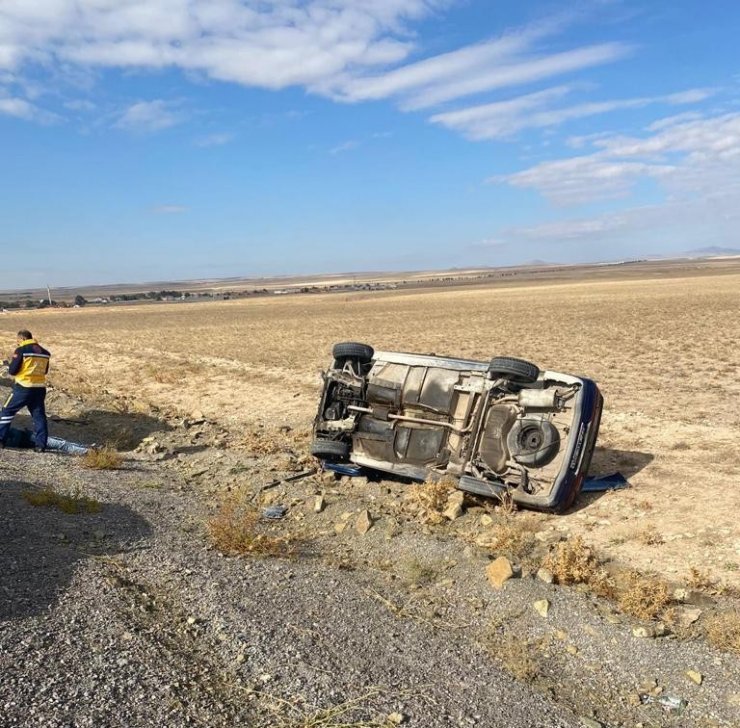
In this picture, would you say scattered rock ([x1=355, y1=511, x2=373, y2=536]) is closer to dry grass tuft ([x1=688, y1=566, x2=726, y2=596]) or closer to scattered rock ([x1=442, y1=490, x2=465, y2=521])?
scattered rock ([x1=442, y1=490, x2=465, y2=521])

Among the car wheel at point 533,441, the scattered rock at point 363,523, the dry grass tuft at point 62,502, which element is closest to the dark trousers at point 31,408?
the dry grass tuft at point 62,502

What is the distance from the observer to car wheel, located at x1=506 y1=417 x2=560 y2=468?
761 cm

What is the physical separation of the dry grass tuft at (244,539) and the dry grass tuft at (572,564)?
2.46m

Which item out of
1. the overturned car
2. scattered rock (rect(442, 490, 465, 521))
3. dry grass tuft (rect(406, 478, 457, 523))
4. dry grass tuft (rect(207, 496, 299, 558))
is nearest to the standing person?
the overturned car

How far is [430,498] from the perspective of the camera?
7.53 metres

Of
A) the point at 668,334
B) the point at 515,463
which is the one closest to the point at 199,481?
the point at 515,463

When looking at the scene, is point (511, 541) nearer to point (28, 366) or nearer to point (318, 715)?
point (318, 715)

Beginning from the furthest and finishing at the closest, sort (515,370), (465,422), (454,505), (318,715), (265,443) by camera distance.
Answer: (265,443) < (465,422) < (515,370) < (454,505) < (318,715)

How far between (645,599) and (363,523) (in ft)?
9.60

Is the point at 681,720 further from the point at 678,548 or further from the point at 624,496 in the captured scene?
the point at 624,496

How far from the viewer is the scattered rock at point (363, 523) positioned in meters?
7.02

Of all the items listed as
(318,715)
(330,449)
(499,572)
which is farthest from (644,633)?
(330,449)

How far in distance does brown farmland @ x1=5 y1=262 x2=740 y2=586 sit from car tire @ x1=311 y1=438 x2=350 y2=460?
9.75 ft

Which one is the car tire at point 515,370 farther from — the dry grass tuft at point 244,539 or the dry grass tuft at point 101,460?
the dry grass tuft at point 101,460
